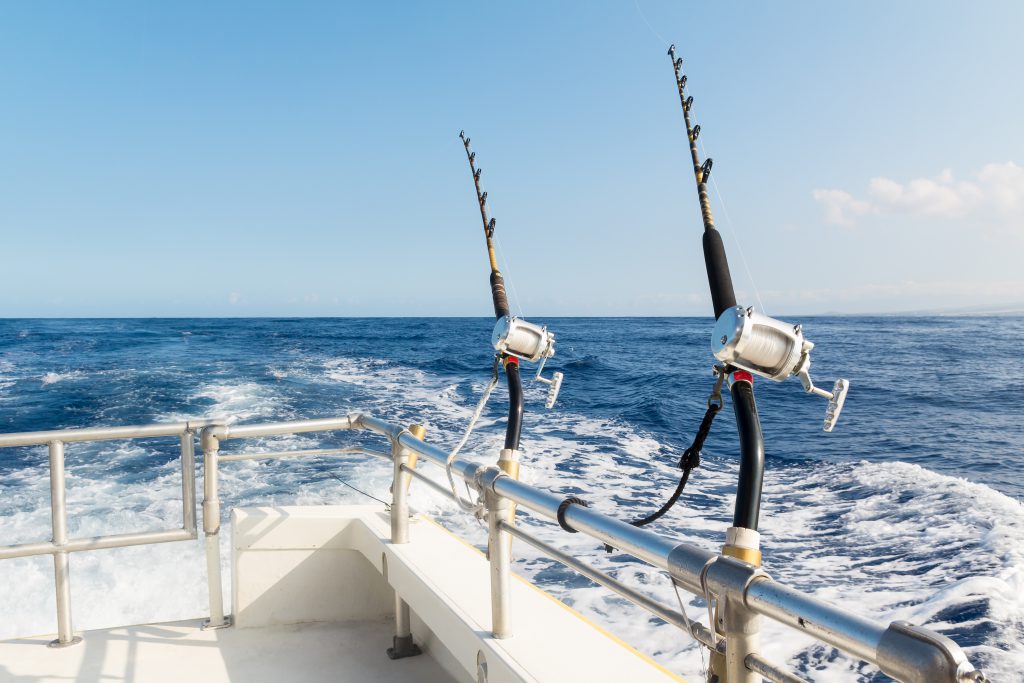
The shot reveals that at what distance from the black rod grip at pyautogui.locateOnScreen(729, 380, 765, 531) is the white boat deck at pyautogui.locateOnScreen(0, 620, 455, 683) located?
5.02 ft

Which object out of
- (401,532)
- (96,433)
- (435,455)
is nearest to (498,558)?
(435,455)

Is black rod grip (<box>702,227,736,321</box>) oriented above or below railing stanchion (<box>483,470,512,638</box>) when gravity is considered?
above

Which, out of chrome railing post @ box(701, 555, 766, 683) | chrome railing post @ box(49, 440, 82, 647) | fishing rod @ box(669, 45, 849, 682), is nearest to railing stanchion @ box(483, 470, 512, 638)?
fishing rod @ box(669, 45, 849, 682)

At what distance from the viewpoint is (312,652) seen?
8.64ft

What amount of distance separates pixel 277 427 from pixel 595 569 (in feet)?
6.04

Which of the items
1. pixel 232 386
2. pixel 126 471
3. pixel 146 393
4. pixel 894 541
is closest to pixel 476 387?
pixel 232 386

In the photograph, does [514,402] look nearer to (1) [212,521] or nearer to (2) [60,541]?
(1) [212,521]

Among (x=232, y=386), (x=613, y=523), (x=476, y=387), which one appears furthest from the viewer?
(x=476, y=387)

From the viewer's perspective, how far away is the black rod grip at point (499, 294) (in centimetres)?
299

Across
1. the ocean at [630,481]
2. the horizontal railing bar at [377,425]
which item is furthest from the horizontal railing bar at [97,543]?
the ocean at [630,481]

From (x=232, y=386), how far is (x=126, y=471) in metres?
6.59

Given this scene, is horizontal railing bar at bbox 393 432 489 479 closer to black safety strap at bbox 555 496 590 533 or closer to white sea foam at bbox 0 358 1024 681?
black safety strap at bbox 555 496 590 533

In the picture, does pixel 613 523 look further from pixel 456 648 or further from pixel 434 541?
pixel 434 541

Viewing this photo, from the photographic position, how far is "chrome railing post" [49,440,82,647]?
2422mm
